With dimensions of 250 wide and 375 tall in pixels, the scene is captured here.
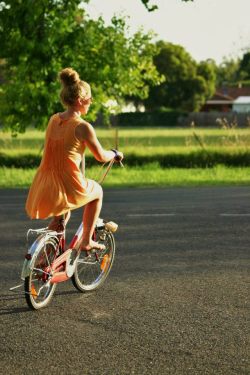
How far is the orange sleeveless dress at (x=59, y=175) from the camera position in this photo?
5.75 m

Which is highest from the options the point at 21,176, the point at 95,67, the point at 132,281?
the point at 95,67

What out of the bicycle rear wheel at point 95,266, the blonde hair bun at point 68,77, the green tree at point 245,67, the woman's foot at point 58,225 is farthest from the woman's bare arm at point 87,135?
the green tree at point 245,67

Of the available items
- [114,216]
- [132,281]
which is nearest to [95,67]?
[114,216]

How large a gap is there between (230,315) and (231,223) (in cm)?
490

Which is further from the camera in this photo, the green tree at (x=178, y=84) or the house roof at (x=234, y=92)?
the house roof at (x=234, y=92)

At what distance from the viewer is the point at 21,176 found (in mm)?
20266

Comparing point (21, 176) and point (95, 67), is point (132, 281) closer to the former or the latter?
point (21, 176)

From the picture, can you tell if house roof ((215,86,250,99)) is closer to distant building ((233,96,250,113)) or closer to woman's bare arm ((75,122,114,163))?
distant building ((233,96,250,113))

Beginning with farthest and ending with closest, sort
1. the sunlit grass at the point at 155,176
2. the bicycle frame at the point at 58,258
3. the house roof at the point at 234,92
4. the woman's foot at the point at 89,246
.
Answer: the house roof at the point at 234,92 → the sunlit grass at the point at 155,176 → the woman's foot at the point at 89,246 → the bicycle frame at the point at 58,258

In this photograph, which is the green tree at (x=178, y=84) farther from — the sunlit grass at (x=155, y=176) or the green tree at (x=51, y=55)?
the sunlit grass at (x=155, y=176)

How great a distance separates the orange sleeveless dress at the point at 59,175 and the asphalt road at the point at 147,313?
0.79 m

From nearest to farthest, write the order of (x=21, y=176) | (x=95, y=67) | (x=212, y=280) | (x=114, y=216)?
1. (x=212, y=280)
2. (x=114, y=216)
3. (x=21, y=176)
4. (x=95, y=67)

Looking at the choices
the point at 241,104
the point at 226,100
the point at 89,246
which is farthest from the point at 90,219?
the point at 241,104

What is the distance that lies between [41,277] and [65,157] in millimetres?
918
